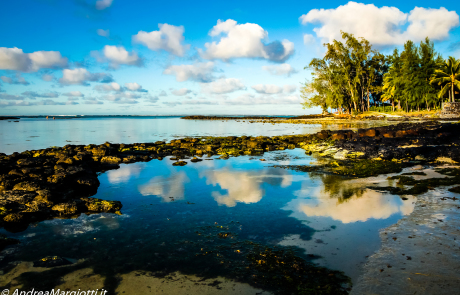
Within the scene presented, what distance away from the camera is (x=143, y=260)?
4934 mm

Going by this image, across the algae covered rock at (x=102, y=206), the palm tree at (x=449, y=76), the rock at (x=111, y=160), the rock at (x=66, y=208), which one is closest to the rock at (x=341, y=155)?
the algae covered rock at (x=102, y=206)

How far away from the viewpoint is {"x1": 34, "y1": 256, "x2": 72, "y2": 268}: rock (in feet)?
15.7

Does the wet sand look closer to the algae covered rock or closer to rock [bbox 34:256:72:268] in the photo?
rock [bbox 34:256:72:268]

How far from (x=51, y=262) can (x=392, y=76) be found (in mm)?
67346

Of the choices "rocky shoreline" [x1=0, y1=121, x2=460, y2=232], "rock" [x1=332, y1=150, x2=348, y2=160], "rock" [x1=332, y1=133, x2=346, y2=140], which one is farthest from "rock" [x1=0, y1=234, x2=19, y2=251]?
"rock" [x1=332, y1=133, x2=346, y2=140]

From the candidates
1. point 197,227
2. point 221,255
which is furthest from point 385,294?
point 197,227

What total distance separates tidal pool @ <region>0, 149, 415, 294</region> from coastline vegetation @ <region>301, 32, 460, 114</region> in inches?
2157

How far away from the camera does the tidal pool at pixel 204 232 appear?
454cm

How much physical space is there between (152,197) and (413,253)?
7.08 meters

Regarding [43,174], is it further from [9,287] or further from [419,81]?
[419,81]

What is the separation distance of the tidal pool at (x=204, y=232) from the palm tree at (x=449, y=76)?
5345cm

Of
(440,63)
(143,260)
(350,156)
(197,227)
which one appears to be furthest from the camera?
(440,63)

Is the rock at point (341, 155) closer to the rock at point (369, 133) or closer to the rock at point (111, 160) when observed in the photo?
the rock at point (369, 133)

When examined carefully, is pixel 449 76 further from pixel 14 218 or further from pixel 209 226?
pixel 14 218
